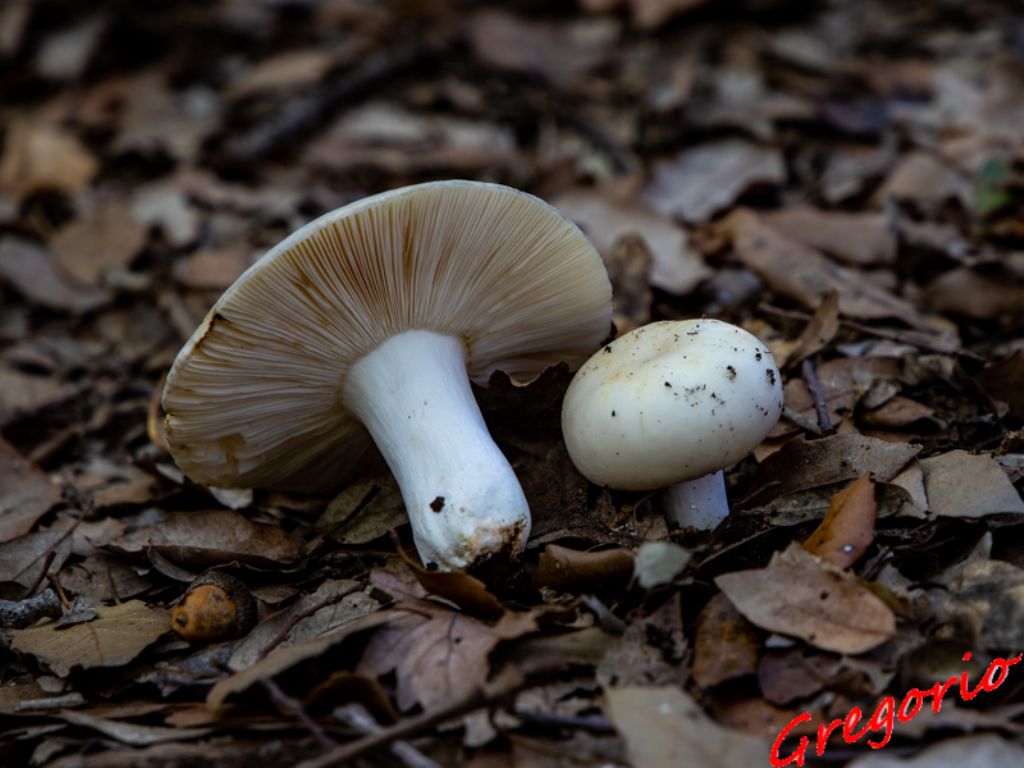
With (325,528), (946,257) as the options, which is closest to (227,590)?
(325,528)

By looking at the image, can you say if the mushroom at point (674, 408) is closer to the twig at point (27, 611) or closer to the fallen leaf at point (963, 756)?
the fallen leaf at point (963, 756)

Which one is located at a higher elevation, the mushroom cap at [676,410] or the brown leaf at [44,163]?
the brown leaf at [44,163]

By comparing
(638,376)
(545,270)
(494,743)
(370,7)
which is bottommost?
(494,743)

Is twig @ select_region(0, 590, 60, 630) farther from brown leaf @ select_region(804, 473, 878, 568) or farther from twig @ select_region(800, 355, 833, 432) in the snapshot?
twig @ select_region(800, 355, 833, 432)

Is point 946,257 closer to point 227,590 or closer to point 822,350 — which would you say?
point 822,350

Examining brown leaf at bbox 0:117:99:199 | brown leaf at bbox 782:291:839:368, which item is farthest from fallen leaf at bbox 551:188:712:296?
brown leaf at bbox 0:117:99:199

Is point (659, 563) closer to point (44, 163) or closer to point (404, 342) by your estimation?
point (404, 342)

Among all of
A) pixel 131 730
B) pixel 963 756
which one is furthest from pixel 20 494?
pixel 963 756

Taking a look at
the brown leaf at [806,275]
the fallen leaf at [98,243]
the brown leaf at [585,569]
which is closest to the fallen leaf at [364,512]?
the brown leaf at [585,569]
